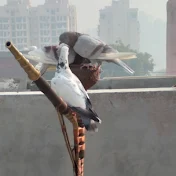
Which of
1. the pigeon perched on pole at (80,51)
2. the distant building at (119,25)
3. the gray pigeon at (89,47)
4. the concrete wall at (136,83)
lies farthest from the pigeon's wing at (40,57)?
the distant building at (119,25)

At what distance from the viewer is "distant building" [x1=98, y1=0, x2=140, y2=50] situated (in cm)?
4634

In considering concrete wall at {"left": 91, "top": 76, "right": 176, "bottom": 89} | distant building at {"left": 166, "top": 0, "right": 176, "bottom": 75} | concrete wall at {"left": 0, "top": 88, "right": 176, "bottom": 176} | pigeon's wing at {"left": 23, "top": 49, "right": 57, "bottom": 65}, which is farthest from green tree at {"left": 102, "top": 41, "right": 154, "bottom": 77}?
pigeon's wing at {"left": 23, "top": 49, "right": 57, "bottom": 65}

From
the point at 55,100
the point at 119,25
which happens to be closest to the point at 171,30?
the point at 55,100

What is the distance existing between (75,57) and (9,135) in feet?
1.74

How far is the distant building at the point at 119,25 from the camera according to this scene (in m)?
46.3

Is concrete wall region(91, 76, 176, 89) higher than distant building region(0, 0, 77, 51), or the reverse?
distant building region(0, 0, 77, 51)

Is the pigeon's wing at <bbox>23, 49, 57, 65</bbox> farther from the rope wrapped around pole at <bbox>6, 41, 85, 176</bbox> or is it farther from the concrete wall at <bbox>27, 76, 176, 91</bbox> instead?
the concrete wall at <bbox>27, 76, 176, 91</bbox>

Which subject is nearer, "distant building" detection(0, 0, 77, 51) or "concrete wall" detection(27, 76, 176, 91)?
"concrete wall" detection(27, 76, 176, 91)

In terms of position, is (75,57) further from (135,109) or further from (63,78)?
(63,78)

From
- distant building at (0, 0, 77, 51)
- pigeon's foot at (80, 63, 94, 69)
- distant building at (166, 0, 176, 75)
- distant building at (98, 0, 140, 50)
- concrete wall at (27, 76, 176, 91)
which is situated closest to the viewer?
pigeon's foot at (80, 63, 94, 69)

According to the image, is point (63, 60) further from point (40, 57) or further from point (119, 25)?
point (119, 25)

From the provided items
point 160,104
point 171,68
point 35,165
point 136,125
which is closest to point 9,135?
point 35,165

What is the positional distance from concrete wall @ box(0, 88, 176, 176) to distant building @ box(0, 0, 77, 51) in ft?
125

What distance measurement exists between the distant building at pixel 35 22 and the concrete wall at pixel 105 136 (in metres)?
38.0
